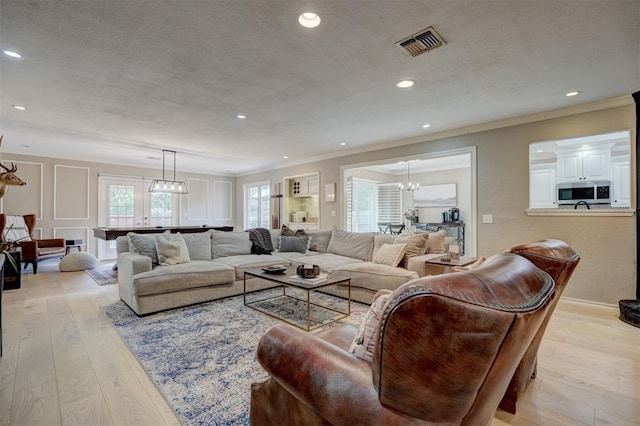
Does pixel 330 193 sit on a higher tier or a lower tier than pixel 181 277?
higher

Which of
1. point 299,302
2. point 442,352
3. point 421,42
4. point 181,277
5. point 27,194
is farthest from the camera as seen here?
point 27,194

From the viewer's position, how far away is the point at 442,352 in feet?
2.04

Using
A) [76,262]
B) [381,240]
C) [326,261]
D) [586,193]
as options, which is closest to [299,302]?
[326,261]

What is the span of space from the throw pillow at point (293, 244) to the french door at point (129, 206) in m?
4.58

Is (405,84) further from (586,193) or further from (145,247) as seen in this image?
(586,193)

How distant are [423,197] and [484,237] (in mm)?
4476

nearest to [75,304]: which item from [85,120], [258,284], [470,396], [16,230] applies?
[258,284]

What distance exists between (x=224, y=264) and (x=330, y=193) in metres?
3.20

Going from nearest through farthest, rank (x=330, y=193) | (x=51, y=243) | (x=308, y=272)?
1. (x=308, y=272)
2. (x=51, y=243)
3. (x=330, y=193)

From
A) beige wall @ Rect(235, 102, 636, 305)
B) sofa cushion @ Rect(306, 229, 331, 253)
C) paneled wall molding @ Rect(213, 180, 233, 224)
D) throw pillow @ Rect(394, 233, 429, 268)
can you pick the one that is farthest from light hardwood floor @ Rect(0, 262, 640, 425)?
paneled wall molding @ Rect(213, 180, 233, 224)

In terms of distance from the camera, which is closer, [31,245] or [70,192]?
[31,245]

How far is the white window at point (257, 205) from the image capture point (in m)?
8.87

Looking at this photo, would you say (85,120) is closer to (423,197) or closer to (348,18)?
(348,18)

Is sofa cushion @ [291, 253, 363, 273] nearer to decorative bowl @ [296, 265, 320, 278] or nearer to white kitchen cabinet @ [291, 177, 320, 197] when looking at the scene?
decorative bowl @ [296, 265, 320, 278]
